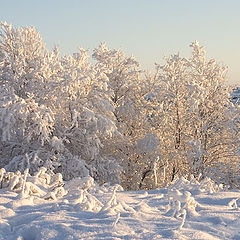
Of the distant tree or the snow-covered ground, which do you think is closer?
the snow-covered ground

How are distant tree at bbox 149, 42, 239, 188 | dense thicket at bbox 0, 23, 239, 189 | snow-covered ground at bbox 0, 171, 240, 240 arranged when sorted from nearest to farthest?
snow-covered ground at bbox 0, 171, 240, 240 < dense thicket at bbox 0, 23, 239, 189 < distant tree at bbox 149, 42, 239, 188

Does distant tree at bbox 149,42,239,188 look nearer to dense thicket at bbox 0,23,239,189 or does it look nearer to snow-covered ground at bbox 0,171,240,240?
dense thicket at bbox 0,23,239,189

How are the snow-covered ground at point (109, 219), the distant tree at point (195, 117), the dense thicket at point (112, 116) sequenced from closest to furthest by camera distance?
the snow-covered ground at point (109, 219), the dense thicket at point (112, 116), the distant tree at point (195, 117)

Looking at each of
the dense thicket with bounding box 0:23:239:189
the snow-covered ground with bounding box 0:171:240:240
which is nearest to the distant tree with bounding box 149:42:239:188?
the dense thicket with bounding box 0:23:239:189

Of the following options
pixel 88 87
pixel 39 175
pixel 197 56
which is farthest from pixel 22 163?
pixel 197 56

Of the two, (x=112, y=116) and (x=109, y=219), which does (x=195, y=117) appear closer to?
(x=112, y=116)

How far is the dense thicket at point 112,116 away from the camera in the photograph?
12641 mm

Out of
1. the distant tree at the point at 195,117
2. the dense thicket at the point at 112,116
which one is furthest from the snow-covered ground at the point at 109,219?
the distant tree at the point at 195,117

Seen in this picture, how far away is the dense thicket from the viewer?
498 inches

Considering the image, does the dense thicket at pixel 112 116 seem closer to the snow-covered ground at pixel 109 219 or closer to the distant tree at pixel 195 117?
the distant tree at pixel 195 117

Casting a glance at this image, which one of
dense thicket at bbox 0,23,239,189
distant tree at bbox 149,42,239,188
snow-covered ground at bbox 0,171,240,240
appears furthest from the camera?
distant tree at bbox 149,42,239,188

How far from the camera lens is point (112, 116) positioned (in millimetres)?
15445

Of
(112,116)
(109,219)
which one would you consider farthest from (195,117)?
(109,219)

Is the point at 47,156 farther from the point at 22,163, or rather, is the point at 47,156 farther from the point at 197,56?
the point at 197,56
